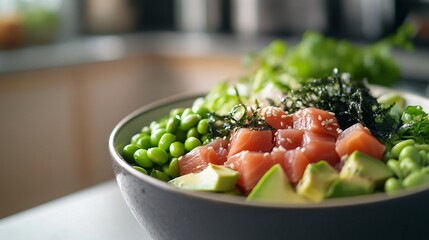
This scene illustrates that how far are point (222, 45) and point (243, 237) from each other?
236 centimetres

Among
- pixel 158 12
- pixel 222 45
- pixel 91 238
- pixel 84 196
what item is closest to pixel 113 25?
pixel 158 12

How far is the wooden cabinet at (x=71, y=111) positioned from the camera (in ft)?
8.45

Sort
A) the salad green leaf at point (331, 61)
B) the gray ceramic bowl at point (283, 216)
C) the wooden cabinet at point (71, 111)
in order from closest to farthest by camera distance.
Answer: the gray ceramic bowl at point (283, 216)
the salad green leaf at point (331, 61)
the wooden cabinet at point (71, 111)

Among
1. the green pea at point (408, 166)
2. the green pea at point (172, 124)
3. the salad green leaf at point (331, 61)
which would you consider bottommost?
the salad green leaf at point (331, 61)

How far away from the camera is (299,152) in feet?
2.61

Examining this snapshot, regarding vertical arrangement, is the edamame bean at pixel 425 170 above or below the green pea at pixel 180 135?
above

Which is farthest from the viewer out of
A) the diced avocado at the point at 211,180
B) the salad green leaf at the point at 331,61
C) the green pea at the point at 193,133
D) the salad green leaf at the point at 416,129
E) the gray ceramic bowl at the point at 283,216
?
the salad green leaf at the point at 331,61

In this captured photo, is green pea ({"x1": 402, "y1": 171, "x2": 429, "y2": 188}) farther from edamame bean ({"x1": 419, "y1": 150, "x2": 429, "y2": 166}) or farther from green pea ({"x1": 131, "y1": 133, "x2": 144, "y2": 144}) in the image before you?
green pea ({"x1": 131, "y1": 133, "x2": 144, "y2": 144})

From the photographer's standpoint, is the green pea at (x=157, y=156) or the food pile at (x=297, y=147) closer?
the food pile at (x=297, y=147)

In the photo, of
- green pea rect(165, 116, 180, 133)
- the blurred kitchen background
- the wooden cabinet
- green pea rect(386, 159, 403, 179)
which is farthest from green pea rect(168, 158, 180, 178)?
the wooden cabinet

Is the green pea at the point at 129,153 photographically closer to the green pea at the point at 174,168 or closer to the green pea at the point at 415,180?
the green pea at the point at 174,168

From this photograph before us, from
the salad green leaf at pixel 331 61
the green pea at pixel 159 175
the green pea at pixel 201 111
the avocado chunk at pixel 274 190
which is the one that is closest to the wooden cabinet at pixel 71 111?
the salad green leaf at pixel 331 61

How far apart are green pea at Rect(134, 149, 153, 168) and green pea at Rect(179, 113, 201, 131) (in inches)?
4.2

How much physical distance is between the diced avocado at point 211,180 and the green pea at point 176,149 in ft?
0.38
